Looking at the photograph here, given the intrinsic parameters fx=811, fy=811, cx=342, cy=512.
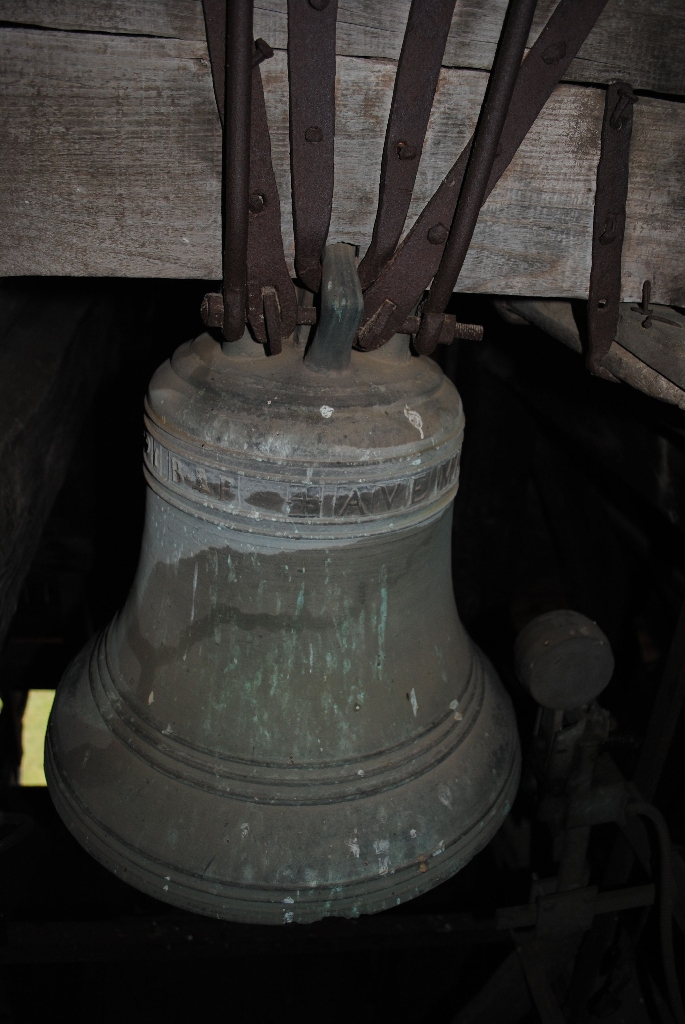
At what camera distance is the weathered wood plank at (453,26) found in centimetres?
79

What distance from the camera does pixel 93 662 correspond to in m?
1.16

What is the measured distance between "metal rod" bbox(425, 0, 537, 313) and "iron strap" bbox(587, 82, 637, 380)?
0.55ft

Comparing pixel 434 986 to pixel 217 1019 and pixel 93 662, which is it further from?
pixel 93 662

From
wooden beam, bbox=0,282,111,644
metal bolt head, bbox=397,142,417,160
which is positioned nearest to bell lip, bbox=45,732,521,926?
wooden beam, bbox=0,282,111,644

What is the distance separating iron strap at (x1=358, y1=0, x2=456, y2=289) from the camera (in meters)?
0.80

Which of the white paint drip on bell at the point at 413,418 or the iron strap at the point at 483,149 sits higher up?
the iron strap at the point at 483,149

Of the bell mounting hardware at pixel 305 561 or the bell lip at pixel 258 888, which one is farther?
the bell lip at pixel 258 888

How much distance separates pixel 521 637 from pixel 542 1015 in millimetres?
972

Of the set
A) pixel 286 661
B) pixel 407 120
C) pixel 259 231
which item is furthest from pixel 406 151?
pixel 286 661

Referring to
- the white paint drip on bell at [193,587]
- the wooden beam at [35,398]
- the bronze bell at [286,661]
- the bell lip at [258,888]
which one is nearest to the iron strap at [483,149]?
the bronze bell at [286,661]

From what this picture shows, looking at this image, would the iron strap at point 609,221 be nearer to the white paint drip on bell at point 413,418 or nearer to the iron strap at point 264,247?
the white paint drip on bell at point 413,418

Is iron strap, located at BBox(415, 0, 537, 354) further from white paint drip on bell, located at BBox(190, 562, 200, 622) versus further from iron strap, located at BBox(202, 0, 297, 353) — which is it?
white paint drip on bell, located at BBox(190, 562, 200, 622)

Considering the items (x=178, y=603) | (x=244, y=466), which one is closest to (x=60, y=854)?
(x=178, y=603)

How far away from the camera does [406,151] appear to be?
0.85 meters
